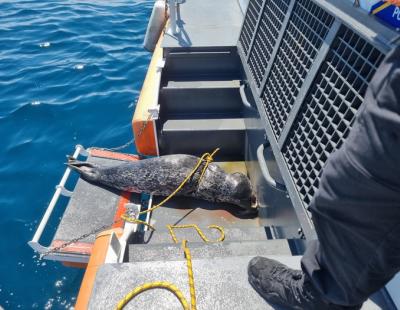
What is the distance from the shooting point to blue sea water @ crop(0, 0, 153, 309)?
373 centimetres

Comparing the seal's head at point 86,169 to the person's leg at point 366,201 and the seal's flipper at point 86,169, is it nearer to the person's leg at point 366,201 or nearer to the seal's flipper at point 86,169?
the seal's flipper at point 86,169

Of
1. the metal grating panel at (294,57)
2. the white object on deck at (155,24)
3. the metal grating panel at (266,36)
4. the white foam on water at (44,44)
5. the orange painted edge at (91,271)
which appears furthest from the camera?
the white foam on water at (44,44)

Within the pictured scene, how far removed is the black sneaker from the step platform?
7.27 feet

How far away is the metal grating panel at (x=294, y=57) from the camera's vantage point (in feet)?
7.24

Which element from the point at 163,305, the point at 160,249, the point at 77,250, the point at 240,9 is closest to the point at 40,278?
the point at 77,250

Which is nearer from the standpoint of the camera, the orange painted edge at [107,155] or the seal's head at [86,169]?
the seal's head at [86,169]

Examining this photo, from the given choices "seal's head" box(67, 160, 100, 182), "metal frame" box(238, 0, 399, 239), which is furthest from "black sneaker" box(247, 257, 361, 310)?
"seal's head" box(67, 160, 100, 182)

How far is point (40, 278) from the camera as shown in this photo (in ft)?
11.9

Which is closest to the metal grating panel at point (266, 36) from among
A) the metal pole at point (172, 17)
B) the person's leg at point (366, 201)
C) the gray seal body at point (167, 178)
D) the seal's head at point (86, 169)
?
the gray seal body at point (167, 178)

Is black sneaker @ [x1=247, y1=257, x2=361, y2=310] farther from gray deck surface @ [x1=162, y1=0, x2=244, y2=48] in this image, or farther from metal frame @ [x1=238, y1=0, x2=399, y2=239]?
gray deck surface @ [x1=162, y1=0, x2=244, y2=48]

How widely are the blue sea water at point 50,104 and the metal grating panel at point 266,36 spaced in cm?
317

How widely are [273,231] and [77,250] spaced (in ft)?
7.73

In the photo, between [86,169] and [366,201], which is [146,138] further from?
[366,201]

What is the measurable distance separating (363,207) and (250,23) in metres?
3.92
